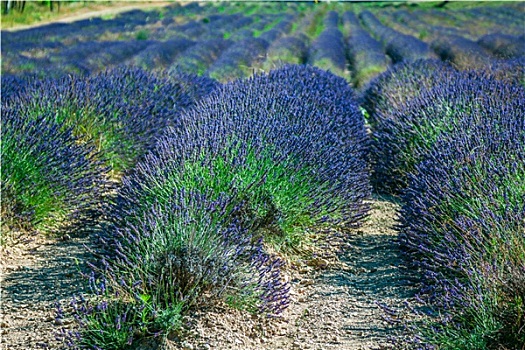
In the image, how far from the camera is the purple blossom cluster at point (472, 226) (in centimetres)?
280

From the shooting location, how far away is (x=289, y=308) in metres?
3.62

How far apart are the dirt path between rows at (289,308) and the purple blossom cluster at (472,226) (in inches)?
9.5

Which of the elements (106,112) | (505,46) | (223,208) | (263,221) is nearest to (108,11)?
(505,46)

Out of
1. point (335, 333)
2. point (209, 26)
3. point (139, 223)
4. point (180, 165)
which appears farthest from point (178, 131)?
point (209, 26)

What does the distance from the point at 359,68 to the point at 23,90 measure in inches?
304

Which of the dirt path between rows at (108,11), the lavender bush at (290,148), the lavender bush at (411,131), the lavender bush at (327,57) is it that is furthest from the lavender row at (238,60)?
the dirt path between rows at (108,11)

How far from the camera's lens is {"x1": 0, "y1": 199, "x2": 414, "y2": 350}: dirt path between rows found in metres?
3.17

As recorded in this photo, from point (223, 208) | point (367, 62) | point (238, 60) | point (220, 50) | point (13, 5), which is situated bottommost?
point (13, 5)

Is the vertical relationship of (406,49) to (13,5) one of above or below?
above

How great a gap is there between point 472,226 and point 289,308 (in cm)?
98

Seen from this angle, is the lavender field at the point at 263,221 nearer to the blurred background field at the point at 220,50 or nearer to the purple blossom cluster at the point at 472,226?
the purple blossom cluster at the point at 472,226

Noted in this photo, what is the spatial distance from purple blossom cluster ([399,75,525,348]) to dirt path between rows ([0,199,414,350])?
24 cm

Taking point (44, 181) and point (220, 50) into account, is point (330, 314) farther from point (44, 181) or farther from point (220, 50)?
point (220, 50)

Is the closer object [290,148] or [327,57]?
[290,148]
